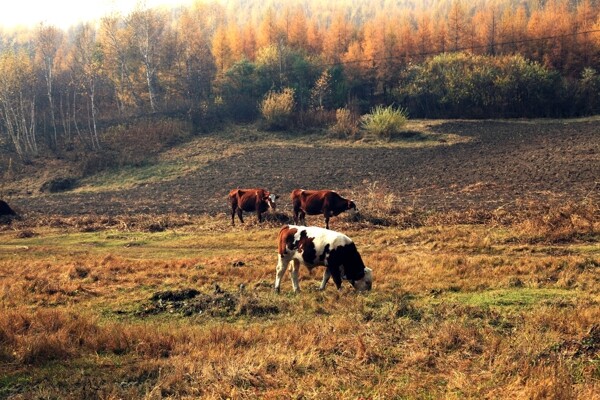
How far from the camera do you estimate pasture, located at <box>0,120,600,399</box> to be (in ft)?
23.0

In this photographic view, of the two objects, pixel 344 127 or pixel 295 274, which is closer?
pixel 295 274

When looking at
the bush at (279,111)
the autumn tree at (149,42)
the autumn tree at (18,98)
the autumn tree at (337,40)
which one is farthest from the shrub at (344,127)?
the autumn tree at (18,98)

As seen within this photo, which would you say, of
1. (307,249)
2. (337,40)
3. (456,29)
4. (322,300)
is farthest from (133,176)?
(456,29)

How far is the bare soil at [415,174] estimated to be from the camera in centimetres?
2720

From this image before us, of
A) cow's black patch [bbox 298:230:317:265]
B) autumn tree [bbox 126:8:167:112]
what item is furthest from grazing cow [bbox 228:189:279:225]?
autumn tree [bbox 126:8:167:112]

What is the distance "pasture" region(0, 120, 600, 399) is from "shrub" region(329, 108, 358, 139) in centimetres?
1906

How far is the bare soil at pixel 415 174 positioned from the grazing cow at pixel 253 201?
254 centimetres

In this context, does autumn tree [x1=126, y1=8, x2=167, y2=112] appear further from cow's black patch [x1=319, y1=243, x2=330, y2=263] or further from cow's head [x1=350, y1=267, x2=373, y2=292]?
cow's head [x1=350, y1=267, x2=373, y2=292]

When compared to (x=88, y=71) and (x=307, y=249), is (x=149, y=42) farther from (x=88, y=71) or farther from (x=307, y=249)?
(x=307, y=249)

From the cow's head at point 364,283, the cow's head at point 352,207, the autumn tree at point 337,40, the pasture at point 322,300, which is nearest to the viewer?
the pasture at point 322,300

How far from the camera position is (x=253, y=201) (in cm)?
2456

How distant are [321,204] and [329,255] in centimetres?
1034

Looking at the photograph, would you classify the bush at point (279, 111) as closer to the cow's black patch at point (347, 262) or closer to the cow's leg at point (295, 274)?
the cow's leg at point (295, 274)

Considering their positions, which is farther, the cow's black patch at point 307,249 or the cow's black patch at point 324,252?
the cow's black patch at point 307,249
